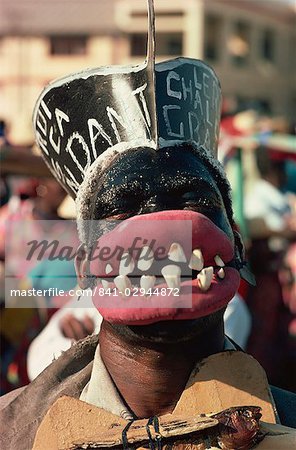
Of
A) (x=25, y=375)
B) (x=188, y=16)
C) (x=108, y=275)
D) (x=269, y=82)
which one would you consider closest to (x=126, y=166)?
(x=108, y=275)

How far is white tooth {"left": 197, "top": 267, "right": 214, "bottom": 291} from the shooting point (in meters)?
2.16

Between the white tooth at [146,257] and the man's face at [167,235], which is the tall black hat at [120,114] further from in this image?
the white tooth at [146,257]

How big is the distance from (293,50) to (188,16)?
26.1ft

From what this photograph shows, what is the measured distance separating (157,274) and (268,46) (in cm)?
4150

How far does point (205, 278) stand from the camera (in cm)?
216

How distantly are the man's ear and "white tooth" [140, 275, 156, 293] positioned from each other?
172 millimetres

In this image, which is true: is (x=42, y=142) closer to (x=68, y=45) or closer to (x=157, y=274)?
(x=157, y=274)

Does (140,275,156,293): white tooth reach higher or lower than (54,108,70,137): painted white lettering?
lower

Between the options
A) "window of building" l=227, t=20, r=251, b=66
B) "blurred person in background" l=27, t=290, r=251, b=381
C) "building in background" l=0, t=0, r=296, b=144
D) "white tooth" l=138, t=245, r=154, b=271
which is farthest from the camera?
"window of building" l=227, t=20, r=251, b=66

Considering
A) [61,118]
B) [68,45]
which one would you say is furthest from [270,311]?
[68,45]

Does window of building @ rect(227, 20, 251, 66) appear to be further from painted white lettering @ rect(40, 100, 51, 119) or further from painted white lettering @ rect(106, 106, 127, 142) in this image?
painted white lettering @ rect(106, 106, 127, 142)

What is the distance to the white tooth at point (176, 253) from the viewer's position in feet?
7.04

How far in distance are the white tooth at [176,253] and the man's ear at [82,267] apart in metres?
0.22

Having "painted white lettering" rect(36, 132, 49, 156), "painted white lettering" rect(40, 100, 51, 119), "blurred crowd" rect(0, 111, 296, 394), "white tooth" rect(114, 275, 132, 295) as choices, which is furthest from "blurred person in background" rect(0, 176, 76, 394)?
"white tooth" rect(114, 275, 132, 295)
